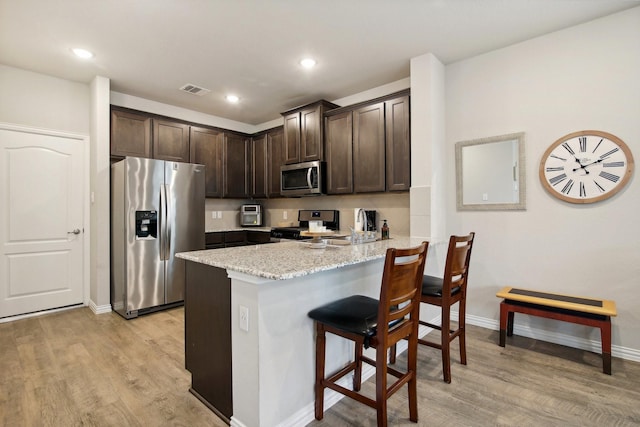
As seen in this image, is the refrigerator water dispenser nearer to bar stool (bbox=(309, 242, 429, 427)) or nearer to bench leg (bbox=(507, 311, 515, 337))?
bar stool (bbox=(309, 242, 429, 427))

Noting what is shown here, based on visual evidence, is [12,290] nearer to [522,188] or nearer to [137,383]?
[137,383]

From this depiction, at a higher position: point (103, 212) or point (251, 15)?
point (251, 15)

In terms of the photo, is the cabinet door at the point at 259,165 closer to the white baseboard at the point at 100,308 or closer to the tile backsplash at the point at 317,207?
the tile backsplash at the point at 317,207

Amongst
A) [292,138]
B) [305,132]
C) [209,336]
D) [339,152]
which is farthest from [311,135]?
[209,336]

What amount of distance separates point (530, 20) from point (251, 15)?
227 cm

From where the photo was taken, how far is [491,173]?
3.17 m

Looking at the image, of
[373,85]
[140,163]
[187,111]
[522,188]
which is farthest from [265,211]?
[522,188]

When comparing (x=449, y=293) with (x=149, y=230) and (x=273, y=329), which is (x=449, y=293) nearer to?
(x=273, y=329)

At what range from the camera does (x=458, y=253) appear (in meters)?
2.22

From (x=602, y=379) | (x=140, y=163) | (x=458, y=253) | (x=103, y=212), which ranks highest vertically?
(x=140, y=163)

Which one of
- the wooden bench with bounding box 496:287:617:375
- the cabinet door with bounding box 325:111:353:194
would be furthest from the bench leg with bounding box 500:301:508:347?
the cabinet door with bounding box 325:111:353:194

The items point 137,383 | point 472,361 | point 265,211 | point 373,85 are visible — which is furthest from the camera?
point 265,211

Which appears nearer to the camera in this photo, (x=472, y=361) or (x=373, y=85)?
(x=472, y=361)

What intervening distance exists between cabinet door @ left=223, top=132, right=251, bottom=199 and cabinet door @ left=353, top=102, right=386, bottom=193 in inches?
84.4
